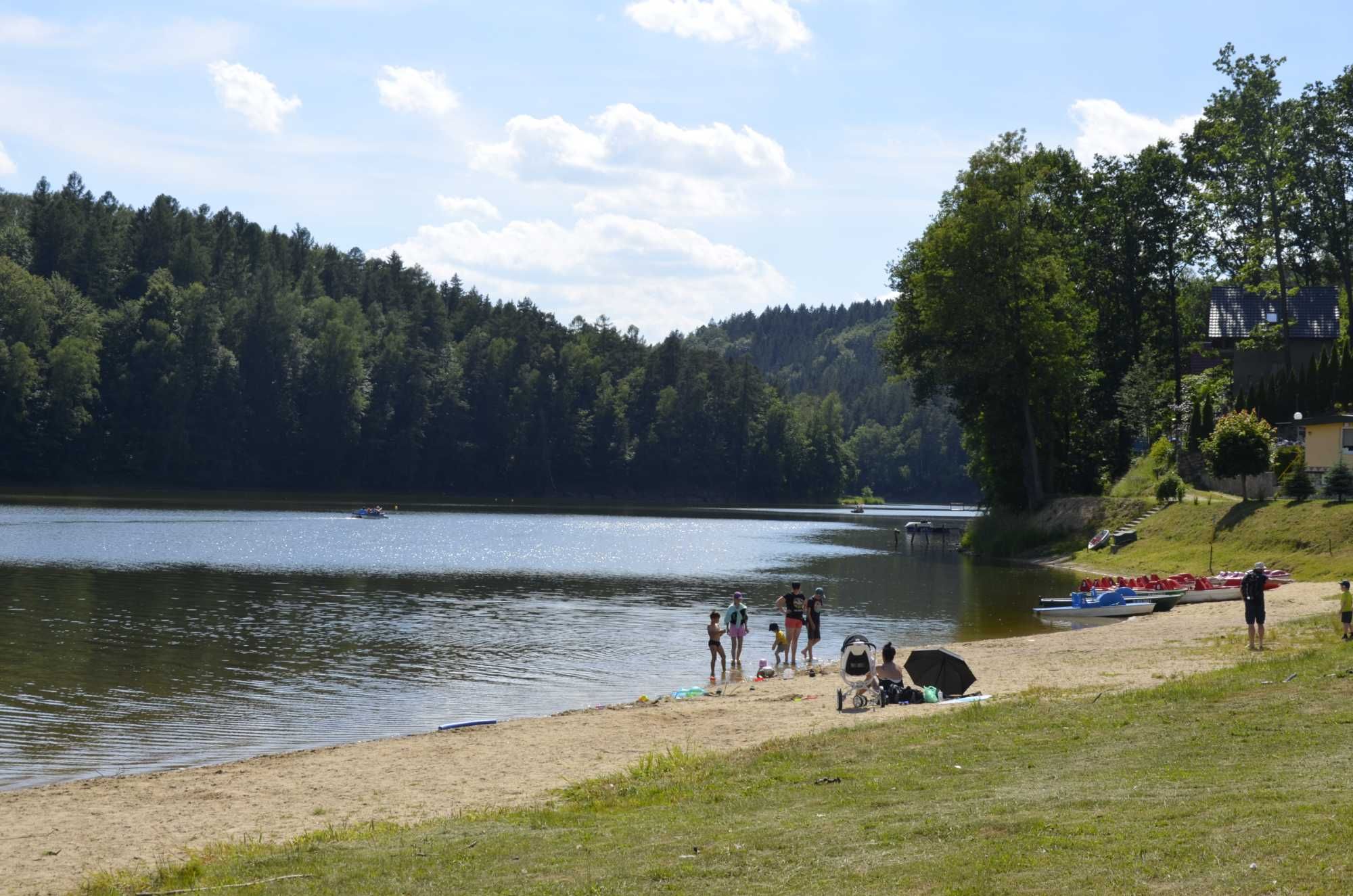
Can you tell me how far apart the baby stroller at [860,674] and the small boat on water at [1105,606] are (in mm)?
18486

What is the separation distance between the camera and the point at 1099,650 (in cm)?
2892

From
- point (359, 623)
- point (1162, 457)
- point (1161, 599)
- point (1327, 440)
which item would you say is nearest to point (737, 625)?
point (359, 623)

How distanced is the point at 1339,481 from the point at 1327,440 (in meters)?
5.75

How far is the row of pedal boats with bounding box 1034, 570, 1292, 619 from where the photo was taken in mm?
39281

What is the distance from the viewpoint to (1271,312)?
78938mm

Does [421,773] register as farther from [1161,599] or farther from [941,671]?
[1161,599]

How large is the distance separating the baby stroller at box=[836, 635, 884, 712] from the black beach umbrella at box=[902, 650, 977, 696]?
921 millimetres

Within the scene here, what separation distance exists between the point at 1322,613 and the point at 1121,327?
179 feet

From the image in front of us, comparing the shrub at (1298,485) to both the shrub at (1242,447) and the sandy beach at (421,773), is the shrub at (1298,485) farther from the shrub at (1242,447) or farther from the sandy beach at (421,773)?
the sandy beach at (421,773)

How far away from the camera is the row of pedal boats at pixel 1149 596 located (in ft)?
129

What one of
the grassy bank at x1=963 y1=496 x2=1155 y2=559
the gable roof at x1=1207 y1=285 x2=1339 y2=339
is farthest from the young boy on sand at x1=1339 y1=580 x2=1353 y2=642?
the gable roof at x1=1207 y1=285 x2=1339 y2=339

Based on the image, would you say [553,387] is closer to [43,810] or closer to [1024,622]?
[1024,622]

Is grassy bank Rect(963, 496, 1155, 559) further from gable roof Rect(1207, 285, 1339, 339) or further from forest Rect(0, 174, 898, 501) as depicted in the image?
forest Rect(0, 174, 898, 501)

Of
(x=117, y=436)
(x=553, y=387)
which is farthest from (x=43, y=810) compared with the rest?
(x=553, y=387)
